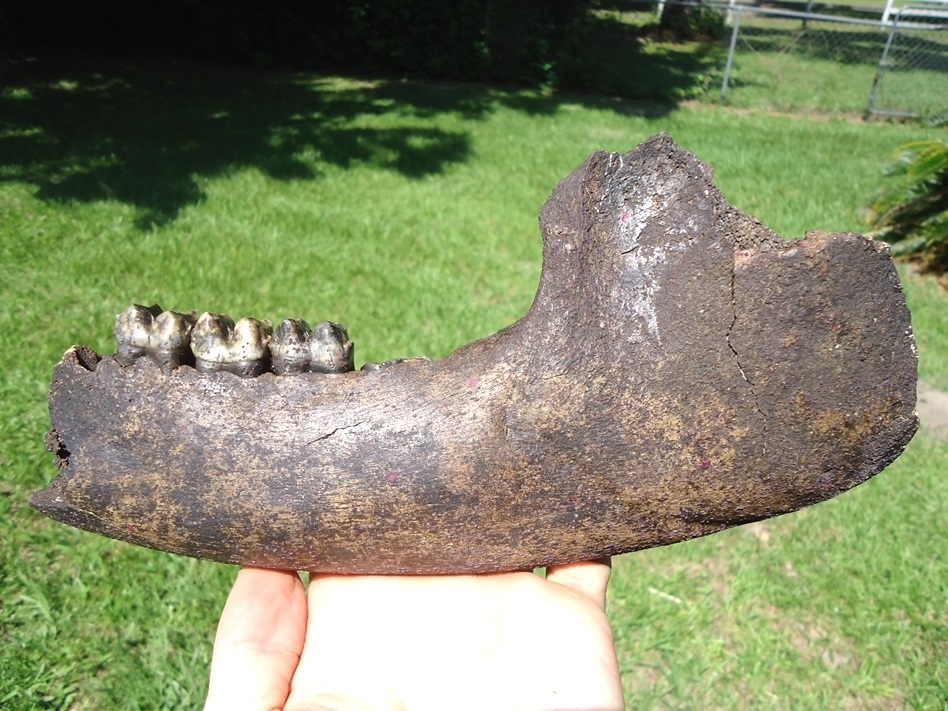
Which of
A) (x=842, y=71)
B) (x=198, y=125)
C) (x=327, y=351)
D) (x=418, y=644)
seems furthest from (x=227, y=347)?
(x=842, y=71)

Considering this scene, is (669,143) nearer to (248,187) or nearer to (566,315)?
(566,315)

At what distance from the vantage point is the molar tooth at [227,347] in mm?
1960

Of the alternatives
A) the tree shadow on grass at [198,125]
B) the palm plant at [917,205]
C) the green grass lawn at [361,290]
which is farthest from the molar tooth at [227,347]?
the palm plant at [917,205]

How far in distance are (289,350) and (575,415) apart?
2.53 feet

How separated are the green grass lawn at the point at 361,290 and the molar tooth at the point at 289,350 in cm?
180

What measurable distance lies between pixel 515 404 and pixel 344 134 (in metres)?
7.99

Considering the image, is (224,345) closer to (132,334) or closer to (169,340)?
(169,340)

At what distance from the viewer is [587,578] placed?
92.3 inches

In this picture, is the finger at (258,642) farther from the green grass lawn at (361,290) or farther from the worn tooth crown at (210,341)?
the green grass lawn at (361,290)

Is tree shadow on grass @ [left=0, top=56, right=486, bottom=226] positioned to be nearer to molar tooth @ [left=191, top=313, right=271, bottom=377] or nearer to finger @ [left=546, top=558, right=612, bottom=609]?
molar tooth @ [left=191, top=313, right=271, bottom=377]

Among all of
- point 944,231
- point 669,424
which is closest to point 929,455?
point 944,231

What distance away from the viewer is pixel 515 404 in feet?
6.07

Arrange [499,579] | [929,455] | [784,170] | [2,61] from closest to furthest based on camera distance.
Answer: [499,579], [929,455], [784,170], [2,61]

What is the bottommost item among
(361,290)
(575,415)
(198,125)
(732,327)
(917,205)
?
(361,290)
